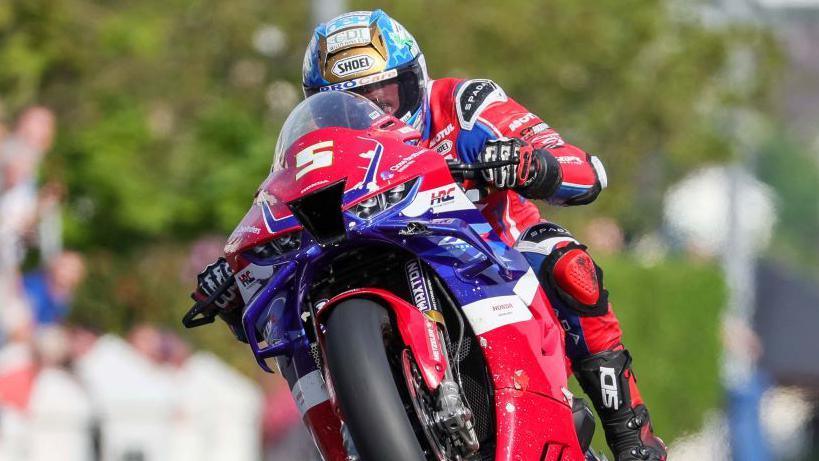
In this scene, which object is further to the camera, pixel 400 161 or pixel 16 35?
pixel 16 35

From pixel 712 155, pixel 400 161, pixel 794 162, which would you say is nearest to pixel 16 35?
pixel 400 161

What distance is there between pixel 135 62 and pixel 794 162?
37.7 m


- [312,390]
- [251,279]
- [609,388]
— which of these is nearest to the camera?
[251,279]

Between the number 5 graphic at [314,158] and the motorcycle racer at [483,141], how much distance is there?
0.86 meters

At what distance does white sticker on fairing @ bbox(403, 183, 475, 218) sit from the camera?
6.21 metres

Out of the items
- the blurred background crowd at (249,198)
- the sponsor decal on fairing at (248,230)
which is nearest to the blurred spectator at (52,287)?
the blurred background crowd at (249,198)

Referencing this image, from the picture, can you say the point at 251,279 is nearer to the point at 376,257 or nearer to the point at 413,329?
the point at 376,257

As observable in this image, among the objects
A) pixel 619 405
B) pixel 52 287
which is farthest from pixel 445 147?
pixel 52 287

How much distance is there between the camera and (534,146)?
702 cm

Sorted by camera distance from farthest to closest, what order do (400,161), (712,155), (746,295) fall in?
(746,295) → (712,155) → (400,161)

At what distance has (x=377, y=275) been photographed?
6398mm

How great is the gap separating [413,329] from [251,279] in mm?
738

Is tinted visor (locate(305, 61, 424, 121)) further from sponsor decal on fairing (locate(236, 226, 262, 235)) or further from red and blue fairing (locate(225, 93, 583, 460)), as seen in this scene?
sponsor decal on fairing (locate(236, 226, 262, 235))

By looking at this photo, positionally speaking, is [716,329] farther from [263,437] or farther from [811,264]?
[811,264]
